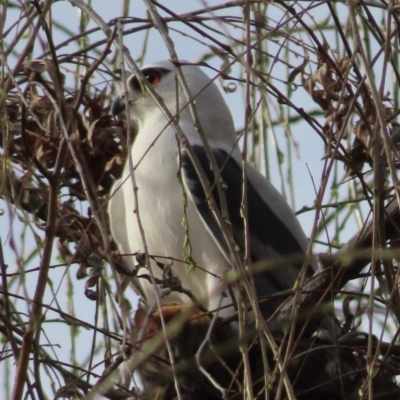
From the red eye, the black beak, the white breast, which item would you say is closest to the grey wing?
the white breast

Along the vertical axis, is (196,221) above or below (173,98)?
below

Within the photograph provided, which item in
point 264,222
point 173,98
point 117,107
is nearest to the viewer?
point 117,107

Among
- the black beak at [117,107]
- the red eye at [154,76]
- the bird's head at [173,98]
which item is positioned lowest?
the black beak at [117,107]

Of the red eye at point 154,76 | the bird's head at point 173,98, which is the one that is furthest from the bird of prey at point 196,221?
the red eye at point 154,76

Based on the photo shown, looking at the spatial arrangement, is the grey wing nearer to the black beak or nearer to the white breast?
the white breast

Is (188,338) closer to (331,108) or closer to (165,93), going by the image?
(331,108)

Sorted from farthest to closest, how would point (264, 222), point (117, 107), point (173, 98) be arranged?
point (173, 98) → point (264, 222) → point (117, 107)

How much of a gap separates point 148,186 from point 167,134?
0.96 ft

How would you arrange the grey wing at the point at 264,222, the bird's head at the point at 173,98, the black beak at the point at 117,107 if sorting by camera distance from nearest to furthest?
the black beak at the point at 117,107 → the grey wing at the point at 264,222 → the bird's head at the point at 173,98

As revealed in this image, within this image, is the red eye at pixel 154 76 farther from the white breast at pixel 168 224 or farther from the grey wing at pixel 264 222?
the white breast at pixel 168 224

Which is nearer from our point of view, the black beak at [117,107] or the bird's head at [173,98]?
the black beak at [117,107]

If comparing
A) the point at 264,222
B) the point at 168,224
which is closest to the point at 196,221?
the point at 168,224

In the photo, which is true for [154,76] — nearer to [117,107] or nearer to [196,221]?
[117,107]

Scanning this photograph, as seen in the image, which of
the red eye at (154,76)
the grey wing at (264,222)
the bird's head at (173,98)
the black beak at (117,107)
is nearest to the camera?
the black beak at (117,107)
